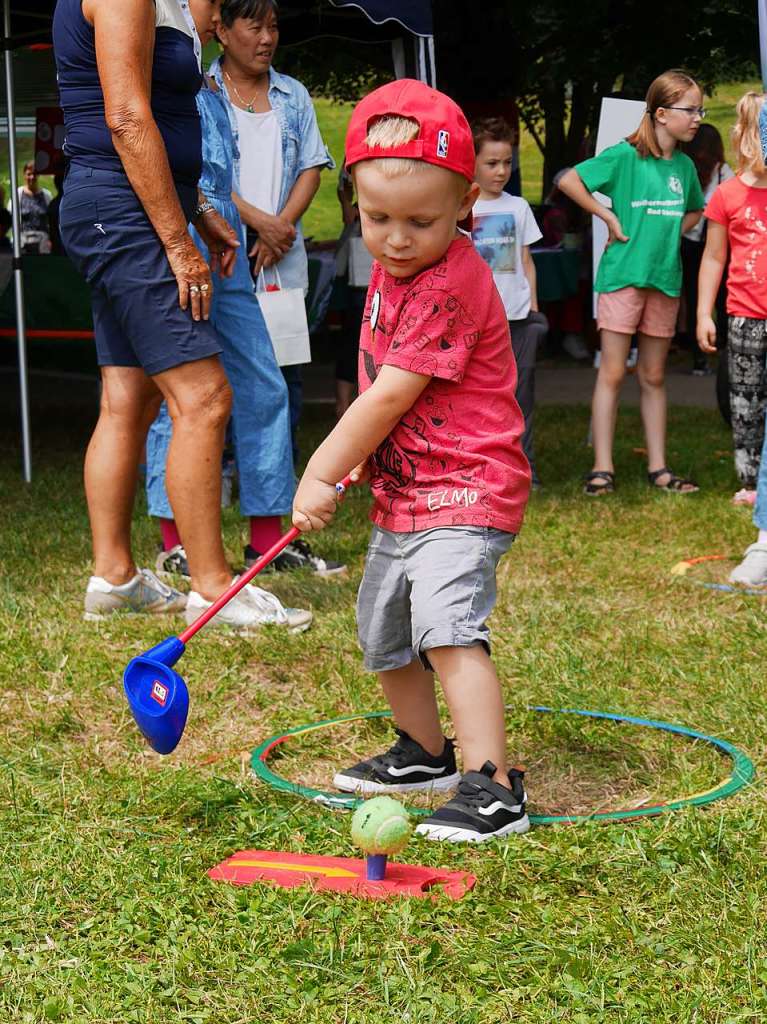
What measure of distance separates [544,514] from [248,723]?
2.98 metres

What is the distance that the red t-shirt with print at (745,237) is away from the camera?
6.22 m

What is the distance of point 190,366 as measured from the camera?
13.7 ft

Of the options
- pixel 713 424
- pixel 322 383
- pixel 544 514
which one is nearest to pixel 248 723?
pixel 544 514

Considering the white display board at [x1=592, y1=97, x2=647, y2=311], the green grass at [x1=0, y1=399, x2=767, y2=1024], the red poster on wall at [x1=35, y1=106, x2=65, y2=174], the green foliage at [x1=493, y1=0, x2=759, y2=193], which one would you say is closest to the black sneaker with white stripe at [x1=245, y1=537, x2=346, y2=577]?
the green grass at [x1=0, y1=399, x2=767, y2=1024]

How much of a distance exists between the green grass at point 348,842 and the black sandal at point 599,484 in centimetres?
173

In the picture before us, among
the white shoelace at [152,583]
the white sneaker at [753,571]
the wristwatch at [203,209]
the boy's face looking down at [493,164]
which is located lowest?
the white sneaker at [753,571]

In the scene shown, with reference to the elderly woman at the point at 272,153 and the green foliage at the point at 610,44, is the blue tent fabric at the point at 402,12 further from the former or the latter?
the green foliage at the point at 610,44

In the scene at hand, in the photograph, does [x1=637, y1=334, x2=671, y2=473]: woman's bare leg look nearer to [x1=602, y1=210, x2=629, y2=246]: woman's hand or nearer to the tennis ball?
[x1=602, y1=210, x2=629, y2=246]: woman's hand

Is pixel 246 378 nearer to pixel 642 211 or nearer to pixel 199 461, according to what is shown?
pixel 199 461

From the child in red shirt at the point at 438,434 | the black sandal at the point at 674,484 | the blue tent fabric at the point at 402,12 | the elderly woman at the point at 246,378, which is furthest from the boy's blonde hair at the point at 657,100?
the child in red shirt at the point at 438,434

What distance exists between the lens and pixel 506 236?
656cm

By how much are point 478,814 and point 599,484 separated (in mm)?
4224

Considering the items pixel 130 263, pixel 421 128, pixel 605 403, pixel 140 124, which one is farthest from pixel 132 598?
pixel 605 403

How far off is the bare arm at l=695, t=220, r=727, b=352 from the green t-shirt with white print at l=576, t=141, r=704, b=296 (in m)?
0.36
